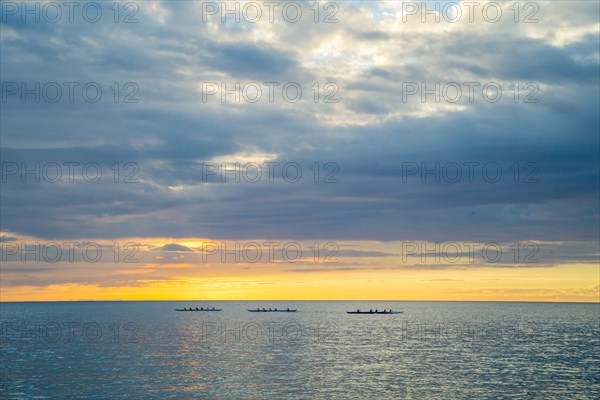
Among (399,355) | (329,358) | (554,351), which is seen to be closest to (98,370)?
(329,358)

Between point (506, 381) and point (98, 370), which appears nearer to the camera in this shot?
point (506, 381)

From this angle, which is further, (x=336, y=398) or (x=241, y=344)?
(x=241, y=344)

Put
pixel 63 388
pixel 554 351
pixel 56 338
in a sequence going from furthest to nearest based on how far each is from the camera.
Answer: pixel 56 338 < pixel 554 351 < pixel 63 388

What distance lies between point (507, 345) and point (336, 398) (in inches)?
3300

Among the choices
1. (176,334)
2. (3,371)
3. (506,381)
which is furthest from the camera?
(176,334)

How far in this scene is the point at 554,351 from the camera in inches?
4993

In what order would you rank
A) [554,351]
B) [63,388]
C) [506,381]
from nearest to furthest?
[63,388], [506,381], [554,351]

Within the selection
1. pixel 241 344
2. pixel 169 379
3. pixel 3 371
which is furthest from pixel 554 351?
pixel 3 371

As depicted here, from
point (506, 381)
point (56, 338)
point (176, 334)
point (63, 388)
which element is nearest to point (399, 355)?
point (506, 381)

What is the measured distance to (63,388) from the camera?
7856cm

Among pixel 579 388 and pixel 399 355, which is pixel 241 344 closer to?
pixel 399 355

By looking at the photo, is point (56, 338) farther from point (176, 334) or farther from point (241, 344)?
point (241, 344)

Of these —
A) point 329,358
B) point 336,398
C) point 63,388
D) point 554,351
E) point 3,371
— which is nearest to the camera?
point 336,398

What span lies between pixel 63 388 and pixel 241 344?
6200 cm
